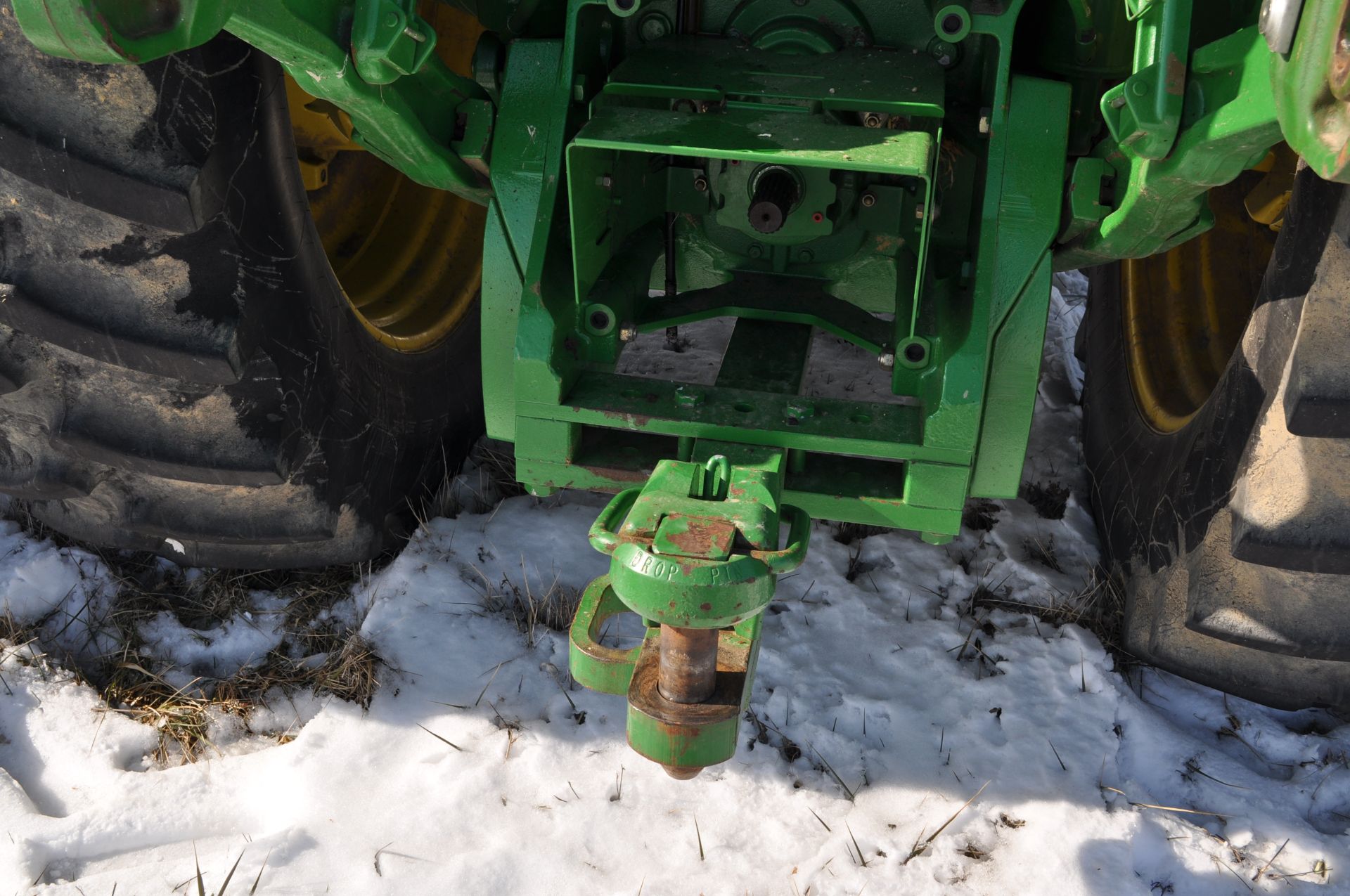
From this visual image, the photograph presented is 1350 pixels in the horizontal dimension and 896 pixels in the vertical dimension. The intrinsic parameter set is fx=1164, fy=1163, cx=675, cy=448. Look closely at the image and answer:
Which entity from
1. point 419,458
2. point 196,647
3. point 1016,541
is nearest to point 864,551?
point 1016,541

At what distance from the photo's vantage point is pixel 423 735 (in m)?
1.86

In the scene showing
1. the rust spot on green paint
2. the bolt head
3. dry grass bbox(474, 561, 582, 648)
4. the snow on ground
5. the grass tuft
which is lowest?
the snow on ground

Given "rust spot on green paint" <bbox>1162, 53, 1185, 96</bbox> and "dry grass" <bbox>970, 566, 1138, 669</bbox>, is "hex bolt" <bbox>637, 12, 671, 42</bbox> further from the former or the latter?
"dry grass" <bbox>970, 566, 1138, 669</bbox>

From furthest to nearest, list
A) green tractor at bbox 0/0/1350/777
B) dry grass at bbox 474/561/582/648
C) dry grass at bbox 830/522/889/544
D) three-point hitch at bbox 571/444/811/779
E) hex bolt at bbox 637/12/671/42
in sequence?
1. dry grass at bbox 830/522/889/544
2. dry grass at bbox 474/561/582/648
3. hex bolt at bbox 637/12/671/42
4. green tractor at bbox 0/0/1350/777
5. three-point hitch at bbox 571/444/811/779

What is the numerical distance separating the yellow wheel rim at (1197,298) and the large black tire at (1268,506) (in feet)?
0.54

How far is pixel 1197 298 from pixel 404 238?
161 cm

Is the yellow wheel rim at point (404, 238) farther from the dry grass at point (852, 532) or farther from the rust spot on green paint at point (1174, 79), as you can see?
the rust spot on green paint at point (1174, 79)

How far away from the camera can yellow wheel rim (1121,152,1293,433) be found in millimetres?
2277

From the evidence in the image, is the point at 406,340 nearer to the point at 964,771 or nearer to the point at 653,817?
the point at 653,817

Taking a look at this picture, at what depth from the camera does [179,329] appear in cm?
164

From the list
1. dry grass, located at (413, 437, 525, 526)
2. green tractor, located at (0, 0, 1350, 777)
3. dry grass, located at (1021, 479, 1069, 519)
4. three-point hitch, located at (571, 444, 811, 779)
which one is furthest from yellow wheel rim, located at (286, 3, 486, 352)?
dry grass, located at (1021, 479, 1069, 519)

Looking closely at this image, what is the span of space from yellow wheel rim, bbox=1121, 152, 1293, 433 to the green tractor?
0.48 feet

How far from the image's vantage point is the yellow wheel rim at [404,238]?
2248mm

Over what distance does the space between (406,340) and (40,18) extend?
1.10 meters
